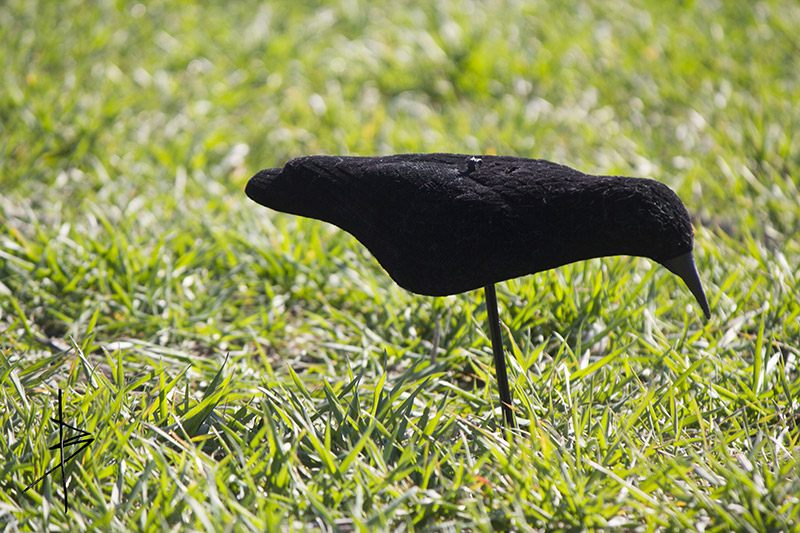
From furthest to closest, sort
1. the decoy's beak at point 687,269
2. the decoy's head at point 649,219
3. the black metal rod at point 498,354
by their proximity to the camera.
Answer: the black metal rod at point 498,354 < the decoy's beak at point 687,269 < the decoy's head at point 649,219

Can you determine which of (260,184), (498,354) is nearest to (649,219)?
(498,354)

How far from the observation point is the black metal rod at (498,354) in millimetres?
2021

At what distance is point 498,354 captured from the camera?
81.3 inches

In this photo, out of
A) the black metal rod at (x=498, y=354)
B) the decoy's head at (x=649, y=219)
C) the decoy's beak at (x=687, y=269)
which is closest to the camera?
the decoy's head at (x=649, y=219)

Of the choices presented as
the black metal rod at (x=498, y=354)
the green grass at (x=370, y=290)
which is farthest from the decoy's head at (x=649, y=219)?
the green grass at (x=370, y=290)

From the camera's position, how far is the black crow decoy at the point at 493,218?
178 cm

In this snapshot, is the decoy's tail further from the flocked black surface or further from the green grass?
the green grass

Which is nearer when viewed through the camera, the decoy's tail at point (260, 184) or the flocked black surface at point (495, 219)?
the flocked black surface at point (495, 219)

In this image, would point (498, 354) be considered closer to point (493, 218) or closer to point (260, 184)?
point (493, 218)

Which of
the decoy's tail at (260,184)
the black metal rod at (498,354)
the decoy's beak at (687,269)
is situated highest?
the decoy's tail at (260,184)

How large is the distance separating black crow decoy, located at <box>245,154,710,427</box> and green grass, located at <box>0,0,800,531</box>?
0.49 meters

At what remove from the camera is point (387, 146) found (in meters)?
4.39

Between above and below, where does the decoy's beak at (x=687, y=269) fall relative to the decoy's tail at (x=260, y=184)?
below

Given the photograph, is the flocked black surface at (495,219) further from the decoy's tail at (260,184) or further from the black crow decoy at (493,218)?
the decoy's tail at (260,184)
